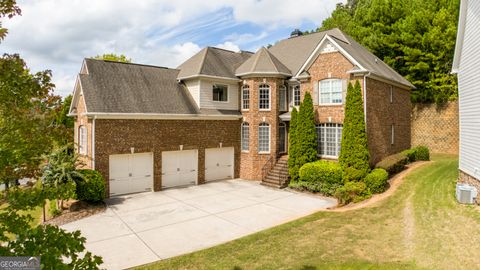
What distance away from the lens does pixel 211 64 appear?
21281 mm

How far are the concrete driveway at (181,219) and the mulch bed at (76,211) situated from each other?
46cm

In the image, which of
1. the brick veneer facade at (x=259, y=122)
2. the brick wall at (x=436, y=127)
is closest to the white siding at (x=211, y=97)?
the brick veneer facade at (x=259, y=122)

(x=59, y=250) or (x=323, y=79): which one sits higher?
(x=323, y=79)

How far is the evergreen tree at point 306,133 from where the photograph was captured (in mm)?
18531

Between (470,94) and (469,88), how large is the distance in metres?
0.29

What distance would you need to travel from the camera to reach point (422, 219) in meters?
11.0

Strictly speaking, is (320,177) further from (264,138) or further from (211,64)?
(211,64)

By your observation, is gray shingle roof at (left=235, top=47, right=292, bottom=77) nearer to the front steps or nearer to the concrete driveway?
the front steps

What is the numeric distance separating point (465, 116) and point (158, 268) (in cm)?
1420

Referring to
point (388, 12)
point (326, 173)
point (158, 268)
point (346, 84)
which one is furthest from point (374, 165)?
point (388, 12)

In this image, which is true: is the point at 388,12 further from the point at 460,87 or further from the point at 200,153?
the point at 200,153

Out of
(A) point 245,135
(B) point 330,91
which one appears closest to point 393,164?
(B) point 330,91

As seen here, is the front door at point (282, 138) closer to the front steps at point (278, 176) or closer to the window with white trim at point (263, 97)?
the front steps at point (278, 176)

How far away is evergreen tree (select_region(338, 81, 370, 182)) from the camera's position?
16.4 metres
